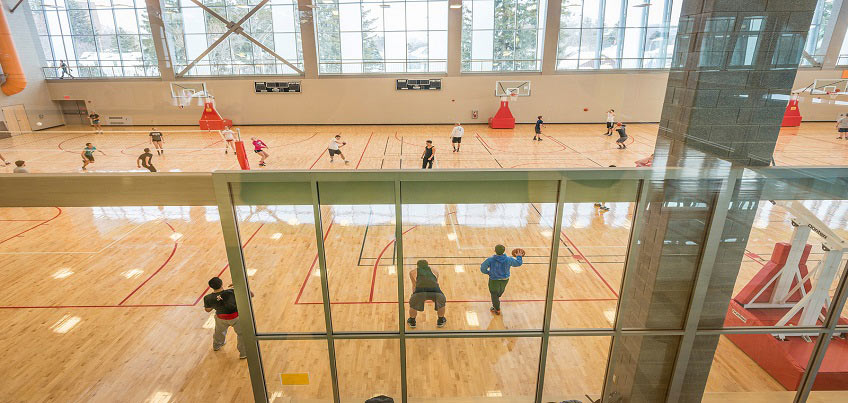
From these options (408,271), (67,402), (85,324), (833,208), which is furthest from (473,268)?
(85,324)

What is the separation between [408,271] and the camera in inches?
190

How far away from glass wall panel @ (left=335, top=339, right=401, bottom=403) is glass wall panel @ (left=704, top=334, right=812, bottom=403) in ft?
14.3

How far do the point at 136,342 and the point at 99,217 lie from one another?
780 centimetres

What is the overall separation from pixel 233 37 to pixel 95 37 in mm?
7734

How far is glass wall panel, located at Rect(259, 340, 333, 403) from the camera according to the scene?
14.9 ft

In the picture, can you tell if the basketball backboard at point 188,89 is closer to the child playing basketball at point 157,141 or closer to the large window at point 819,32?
the child playing basketball at point 157,141

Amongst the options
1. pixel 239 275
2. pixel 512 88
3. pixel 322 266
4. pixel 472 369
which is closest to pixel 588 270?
pixel 472 369

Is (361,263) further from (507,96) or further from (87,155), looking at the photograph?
(507,96)

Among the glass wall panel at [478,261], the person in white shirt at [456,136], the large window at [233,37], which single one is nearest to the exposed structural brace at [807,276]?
the glass wall panel at [478,261]

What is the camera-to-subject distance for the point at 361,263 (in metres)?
6.03

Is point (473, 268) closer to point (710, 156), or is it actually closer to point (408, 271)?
point (408, 271)

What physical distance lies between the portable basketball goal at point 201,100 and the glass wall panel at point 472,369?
19.8 metres

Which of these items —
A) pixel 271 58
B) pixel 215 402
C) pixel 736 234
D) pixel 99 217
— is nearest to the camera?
pixel 736 234

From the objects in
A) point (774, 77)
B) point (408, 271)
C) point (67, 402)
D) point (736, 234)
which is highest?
point (774, 77)
